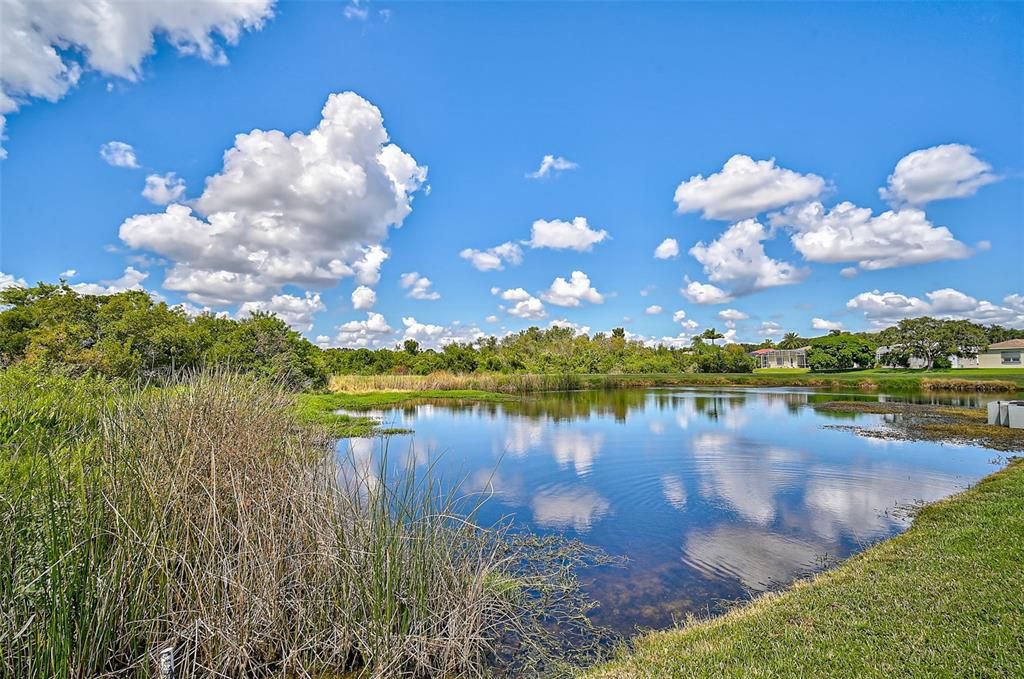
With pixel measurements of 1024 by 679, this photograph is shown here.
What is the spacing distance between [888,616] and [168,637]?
5.24m

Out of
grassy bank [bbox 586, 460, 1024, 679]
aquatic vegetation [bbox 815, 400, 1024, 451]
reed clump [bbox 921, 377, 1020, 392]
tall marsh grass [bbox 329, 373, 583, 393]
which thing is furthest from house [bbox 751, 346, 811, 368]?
grassy bank [bbox 586, 460, 1024, 679]

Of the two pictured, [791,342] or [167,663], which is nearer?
[167,663]

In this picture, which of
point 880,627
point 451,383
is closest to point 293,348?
point 451,383

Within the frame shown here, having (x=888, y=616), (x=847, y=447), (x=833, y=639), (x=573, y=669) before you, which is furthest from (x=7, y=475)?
(x=847, y=447)

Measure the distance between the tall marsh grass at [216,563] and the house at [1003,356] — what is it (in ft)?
233

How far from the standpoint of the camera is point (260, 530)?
3633 mm

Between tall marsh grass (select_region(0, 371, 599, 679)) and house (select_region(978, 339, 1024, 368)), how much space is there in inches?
2798

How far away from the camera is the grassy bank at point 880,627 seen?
324cm

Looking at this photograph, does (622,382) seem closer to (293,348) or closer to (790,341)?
(293,348)

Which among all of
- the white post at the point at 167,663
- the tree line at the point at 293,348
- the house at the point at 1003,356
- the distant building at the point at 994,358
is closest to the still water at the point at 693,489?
the white post at the point at 167,663

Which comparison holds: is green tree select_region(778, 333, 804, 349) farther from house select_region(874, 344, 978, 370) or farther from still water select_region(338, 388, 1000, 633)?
still water select_region(338, 388, 1000, 633)

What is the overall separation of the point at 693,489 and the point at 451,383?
2822 centimetres

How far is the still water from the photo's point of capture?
6.04 metres

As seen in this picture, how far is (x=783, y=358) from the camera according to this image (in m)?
85.6
